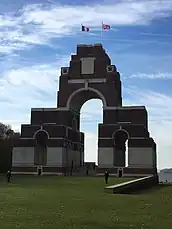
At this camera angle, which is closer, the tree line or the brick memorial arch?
the brick memorial arch

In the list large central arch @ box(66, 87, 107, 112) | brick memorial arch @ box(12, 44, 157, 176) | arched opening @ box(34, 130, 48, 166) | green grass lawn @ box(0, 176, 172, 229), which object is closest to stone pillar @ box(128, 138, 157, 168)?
brick memorial arch @ box(12, 44, 157, 176)

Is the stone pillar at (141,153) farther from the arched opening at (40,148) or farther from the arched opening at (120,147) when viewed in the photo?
the arched opening at (40,148)

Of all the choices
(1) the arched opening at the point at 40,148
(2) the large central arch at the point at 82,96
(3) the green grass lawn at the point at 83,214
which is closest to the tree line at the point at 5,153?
A: (1) the arched opening at the point at 40,148

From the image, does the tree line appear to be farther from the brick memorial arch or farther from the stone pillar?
the stone pillar

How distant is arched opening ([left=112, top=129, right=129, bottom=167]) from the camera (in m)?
56.0

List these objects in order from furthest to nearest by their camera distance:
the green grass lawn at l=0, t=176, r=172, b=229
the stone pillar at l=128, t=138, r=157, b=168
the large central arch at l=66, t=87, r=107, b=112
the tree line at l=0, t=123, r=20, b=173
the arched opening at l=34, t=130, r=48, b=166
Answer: the tree line at l=0, t=123, r=20, b=173, the large central arch at l=66, t=87, r=107, b=112, the arched opening at l=34, t=130, r=48, b=166, the stone pillar at l=128, t=138, r=157, b=168, the green grass lawn at l=0, t=176, r=172, b=229

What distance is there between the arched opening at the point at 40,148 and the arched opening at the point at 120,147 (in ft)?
34.0

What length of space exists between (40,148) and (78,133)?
7.13 metres

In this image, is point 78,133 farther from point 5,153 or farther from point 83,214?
point 83,214

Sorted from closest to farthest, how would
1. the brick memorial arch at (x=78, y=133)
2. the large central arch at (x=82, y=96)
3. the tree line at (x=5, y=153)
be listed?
the brick memorial arch at (x=78, y=133) → the large central arch at (x=82, y=96) → the tree line at (x=5, y=153)

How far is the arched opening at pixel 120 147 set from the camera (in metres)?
56.0

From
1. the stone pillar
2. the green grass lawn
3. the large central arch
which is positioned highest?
the large central arch

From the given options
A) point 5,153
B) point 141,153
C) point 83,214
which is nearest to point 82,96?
point 141,153

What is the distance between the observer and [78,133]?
208 ft
